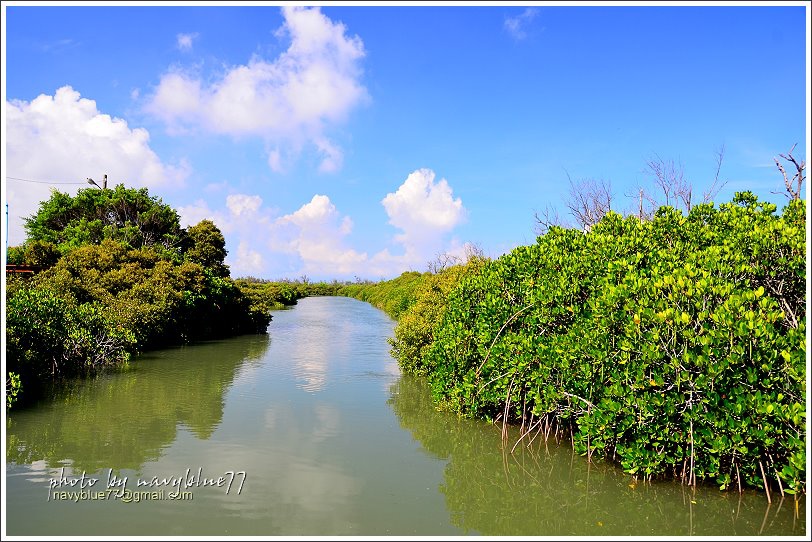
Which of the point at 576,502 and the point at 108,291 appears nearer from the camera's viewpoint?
the point at 576,502

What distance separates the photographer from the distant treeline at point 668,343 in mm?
6293

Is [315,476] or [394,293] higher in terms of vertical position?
[394,293]

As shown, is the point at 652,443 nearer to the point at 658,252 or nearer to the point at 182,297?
the point at 658,252

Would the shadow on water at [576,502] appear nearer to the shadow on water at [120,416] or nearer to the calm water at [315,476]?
the calm water at [315,476]

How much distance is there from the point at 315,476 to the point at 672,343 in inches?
197

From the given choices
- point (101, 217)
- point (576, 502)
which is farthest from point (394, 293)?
point (576, 502)

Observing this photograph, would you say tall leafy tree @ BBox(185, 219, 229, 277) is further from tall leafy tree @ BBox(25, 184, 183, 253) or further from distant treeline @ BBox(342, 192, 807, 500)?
distant treeline @ BBox(342, 192, 807, 500)

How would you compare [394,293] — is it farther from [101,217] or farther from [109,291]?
[109,291]

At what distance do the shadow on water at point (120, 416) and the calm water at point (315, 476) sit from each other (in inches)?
1.9

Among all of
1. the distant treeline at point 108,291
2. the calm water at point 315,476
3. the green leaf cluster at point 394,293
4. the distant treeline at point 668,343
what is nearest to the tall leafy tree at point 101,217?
the distant treeline at point 108,291

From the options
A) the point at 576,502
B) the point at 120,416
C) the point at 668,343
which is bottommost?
the point at 120,416

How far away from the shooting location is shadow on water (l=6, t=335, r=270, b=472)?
886 cm

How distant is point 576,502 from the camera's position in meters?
7.17

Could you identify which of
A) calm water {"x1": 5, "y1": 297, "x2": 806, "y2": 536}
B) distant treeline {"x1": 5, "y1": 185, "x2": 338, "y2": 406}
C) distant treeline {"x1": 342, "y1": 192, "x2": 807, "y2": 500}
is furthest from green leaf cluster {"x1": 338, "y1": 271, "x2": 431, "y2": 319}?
distant treeline {"x1": 342, "y1": 192, "x2": 807, "y2": 500}
